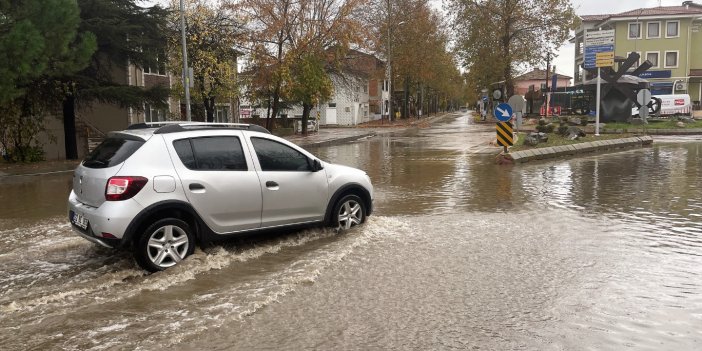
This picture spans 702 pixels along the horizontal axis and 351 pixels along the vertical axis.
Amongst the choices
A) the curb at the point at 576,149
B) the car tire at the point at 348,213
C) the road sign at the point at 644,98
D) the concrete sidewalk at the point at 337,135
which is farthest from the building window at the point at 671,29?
the car tire at the point at 348,213

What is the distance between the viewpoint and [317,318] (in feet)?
15.0

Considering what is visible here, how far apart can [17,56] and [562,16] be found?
136 feet

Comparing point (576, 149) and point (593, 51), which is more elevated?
point (593, 51)

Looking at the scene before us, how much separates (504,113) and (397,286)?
510 inches

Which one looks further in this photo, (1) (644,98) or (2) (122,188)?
(1) (644,98)

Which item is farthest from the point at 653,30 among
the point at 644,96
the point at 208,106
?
the point at 208,106

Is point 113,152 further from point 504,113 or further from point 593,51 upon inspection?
point 593,51

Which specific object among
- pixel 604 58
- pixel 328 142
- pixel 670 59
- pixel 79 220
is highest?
pixel 670 59

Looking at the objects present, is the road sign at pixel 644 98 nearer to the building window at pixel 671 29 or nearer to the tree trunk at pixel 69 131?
the tree trunk at pixel 69 131

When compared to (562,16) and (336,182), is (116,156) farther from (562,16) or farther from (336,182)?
(562,16)

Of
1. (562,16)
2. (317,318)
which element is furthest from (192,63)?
(562,16)

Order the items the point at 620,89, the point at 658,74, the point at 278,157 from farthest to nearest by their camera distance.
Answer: the point at 658,74 → the point at 620,89 → the point at 278,157

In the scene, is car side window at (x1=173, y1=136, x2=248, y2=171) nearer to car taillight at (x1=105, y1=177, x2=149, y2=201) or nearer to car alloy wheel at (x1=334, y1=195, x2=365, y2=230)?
Answer: car taillight at (x1=105, y1=177, x2=149, y2=201)

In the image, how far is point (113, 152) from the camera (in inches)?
233
